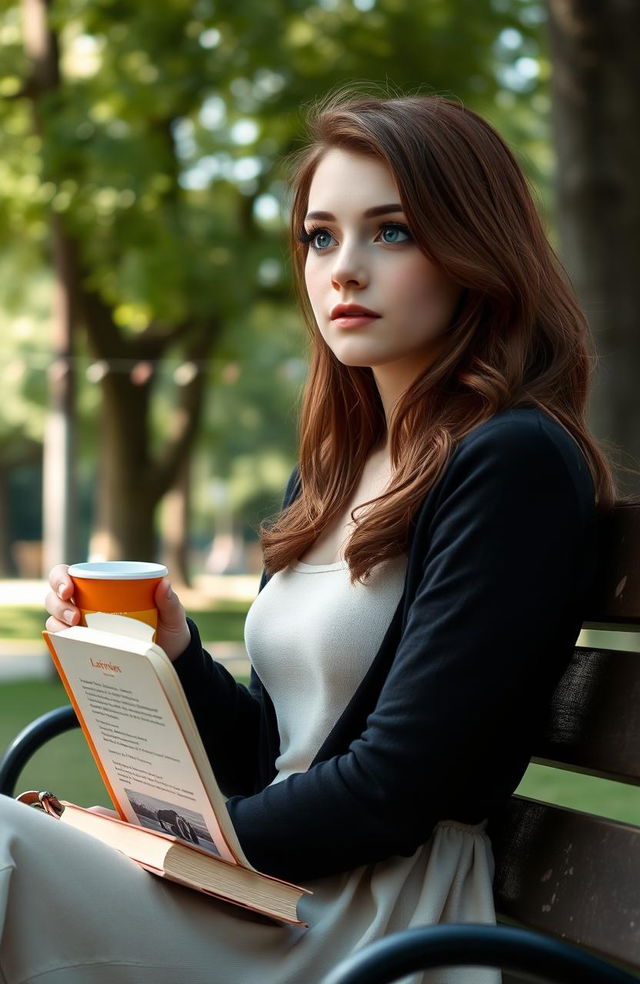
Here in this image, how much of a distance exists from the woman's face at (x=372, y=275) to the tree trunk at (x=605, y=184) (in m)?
5.25

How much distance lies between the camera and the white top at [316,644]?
2.21m

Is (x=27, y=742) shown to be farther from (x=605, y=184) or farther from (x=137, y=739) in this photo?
(x=605, y=184)

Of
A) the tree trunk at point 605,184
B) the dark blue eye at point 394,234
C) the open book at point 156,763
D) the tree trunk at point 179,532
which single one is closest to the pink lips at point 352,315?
the dark blue eye at point 394,234

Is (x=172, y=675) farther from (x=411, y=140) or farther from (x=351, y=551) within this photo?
(x=411, y=140)

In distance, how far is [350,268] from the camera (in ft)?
7.43

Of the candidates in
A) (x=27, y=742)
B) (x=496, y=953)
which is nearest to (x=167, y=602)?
(x=27, y=742)

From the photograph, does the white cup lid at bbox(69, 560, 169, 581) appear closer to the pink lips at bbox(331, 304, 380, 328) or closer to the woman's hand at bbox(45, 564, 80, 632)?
the woman's hand at bbox(45, 564, 80, 632)

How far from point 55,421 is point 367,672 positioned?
9.57 metres

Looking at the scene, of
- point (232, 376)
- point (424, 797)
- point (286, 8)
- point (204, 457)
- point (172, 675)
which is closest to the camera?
point (172, 675)

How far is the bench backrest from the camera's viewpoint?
1995 mm

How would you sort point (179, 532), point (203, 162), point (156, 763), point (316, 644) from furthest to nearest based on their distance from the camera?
point (179, 532)
point (203, 162)
point (316, 644)
point (156, 763)

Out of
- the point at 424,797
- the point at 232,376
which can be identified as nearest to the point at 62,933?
the point at 424,797

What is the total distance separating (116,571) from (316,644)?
35 cm

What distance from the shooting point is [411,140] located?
2238mm
